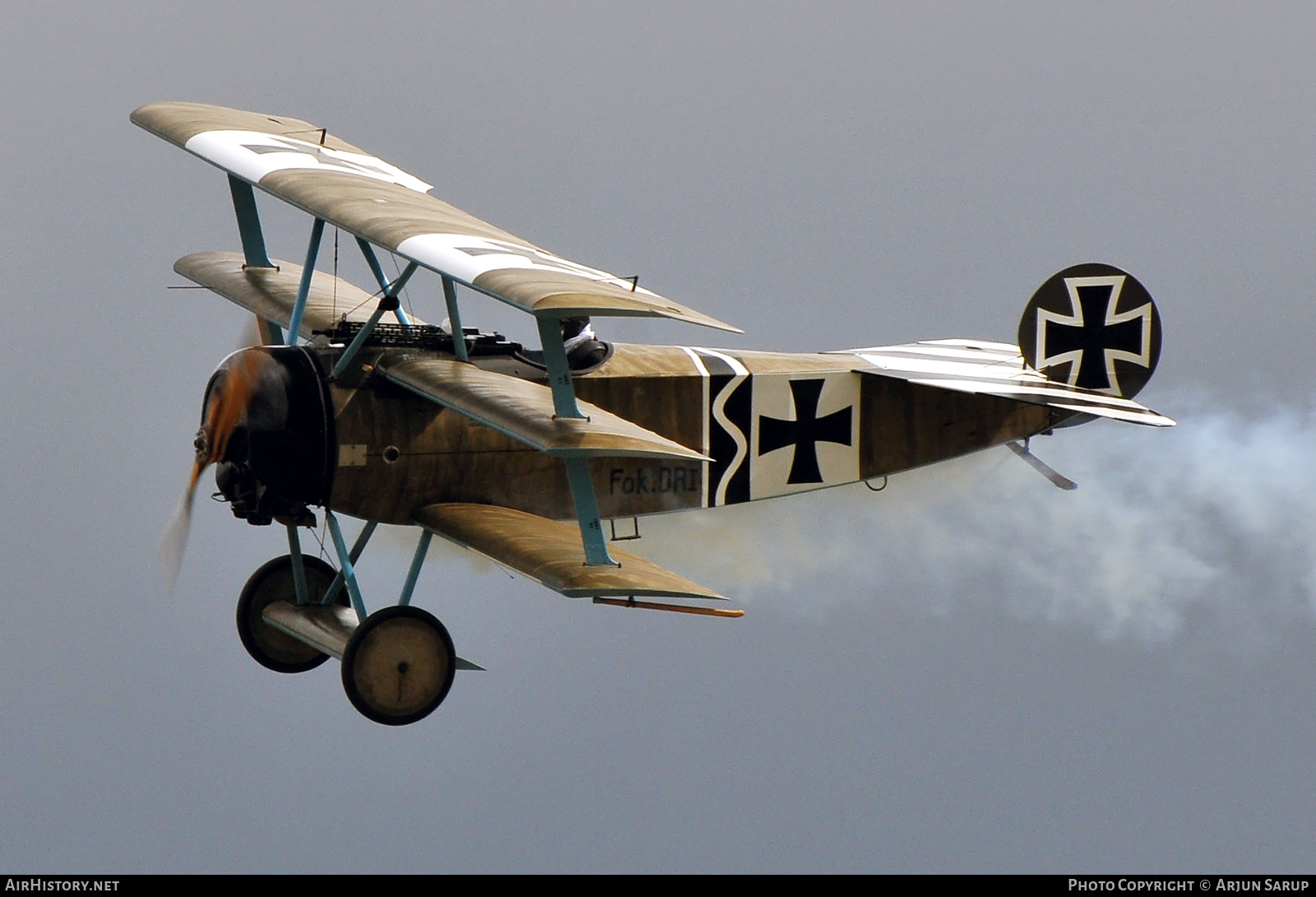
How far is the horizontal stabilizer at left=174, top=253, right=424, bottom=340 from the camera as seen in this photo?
17062 millimetres

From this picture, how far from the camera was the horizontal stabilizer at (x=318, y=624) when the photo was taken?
16.2m

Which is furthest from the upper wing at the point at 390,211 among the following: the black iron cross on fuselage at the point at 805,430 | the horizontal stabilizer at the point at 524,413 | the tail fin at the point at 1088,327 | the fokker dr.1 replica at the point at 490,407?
the tail fin at the point at 1088,327

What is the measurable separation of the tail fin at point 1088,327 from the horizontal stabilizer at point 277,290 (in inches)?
196

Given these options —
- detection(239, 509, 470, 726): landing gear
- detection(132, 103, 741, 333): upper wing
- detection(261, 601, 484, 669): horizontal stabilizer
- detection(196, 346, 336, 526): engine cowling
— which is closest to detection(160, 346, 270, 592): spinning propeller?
detection(196, 346, 336, 526): engine cowling

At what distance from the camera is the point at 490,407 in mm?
15148

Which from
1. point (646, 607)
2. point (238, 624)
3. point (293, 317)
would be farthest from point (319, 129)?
point (646, 607)

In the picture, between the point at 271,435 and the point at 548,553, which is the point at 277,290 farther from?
the point at 548,553

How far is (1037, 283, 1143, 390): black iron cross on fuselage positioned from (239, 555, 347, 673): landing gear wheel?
5.78 m

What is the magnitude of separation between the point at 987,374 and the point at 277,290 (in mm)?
5330

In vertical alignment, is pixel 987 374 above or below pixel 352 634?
above

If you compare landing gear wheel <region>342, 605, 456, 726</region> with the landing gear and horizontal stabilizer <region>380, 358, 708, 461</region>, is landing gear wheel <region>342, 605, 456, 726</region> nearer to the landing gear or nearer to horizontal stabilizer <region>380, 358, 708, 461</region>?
the landing gear

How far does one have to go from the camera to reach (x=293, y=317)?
1642 cm

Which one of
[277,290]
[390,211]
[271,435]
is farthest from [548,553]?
[277,290]

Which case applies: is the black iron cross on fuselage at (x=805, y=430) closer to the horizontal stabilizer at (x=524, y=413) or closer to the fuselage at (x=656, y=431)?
the fuselage at (x=656, y=431)
